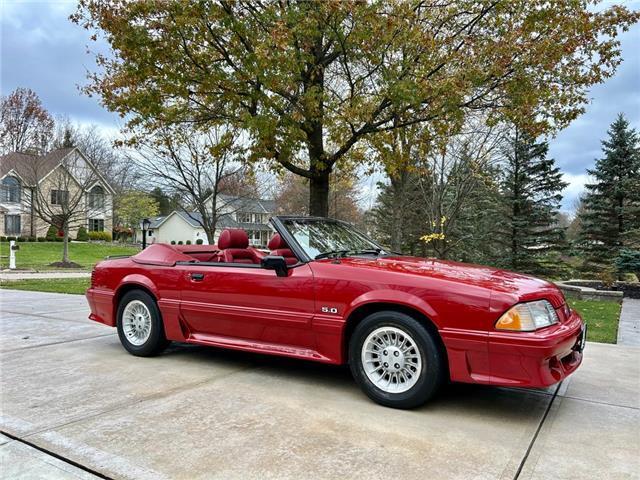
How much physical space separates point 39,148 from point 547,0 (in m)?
26.5

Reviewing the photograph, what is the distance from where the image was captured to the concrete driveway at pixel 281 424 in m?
2.78

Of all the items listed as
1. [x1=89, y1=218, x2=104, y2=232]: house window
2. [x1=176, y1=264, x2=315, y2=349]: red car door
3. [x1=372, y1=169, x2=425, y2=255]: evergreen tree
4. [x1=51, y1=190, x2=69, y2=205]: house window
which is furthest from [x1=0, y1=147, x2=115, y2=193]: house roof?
[x1=89, y1=218, x2=104, y2=232]: house window

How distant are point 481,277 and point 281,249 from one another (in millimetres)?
2041

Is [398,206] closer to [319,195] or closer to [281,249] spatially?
[319,195]

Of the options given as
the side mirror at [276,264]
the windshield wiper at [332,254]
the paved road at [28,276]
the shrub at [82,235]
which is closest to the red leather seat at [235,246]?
the side mirror at [276,264]

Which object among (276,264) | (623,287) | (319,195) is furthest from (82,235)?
(276,264)

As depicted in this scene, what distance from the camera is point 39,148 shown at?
26484mm

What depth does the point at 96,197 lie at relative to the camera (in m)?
27.4

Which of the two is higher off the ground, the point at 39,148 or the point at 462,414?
the point at 39,148

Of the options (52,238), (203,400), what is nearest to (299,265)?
(203,400)

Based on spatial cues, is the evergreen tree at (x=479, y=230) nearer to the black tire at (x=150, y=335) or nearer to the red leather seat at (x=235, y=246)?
the red leather seat at (x=235, y=246)

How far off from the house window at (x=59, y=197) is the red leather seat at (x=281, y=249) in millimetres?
22703

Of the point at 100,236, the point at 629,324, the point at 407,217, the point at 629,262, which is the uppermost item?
the point at 407,217

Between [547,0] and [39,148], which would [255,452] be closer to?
[547,0]
